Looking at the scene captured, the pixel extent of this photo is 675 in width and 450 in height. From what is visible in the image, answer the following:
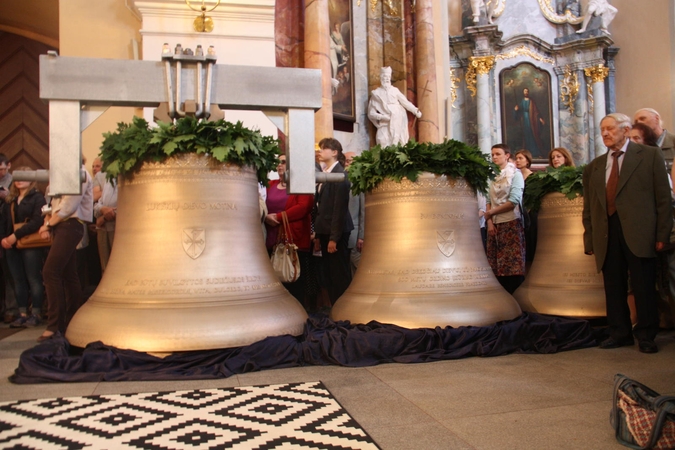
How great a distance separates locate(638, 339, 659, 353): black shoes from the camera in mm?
4168

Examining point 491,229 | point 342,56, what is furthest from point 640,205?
point 342,56

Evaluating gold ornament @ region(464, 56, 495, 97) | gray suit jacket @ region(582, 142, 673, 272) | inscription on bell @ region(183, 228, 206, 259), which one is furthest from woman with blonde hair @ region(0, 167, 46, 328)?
gold ornament @ region(464, 56, 495, 97)

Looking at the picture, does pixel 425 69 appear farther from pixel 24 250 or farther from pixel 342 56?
pixel 24 250

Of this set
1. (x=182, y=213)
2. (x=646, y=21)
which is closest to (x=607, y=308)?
(x=182, y=213)

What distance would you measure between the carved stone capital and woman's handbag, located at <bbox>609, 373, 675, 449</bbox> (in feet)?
70.5

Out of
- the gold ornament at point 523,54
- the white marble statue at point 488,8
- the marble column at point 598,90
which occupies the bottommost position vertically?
the marble column at point 598,90

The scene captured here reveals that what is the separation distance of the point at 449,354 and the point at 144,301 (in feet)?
5.97

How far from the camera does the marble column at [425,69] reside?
42.4 ft

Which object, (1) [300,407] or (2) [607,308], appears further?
(2) [607,308]

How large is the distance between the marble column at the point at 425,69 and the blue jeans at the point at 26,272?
26.5 ft

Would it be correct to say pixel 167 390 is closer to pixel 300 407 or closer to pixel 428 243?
pixel 300 407

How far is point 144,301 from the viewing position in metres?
3.69

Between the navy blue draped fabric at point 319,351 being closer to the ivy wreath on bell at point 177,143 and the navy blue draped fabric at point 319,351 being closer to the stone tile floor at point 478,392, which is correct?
the stone tile floor at point 478,392

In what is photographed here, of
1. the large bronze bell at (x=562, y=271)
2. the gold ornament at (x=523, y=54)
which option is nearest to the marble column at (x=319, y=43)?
the large bronze bell at (x=562, y=271)
